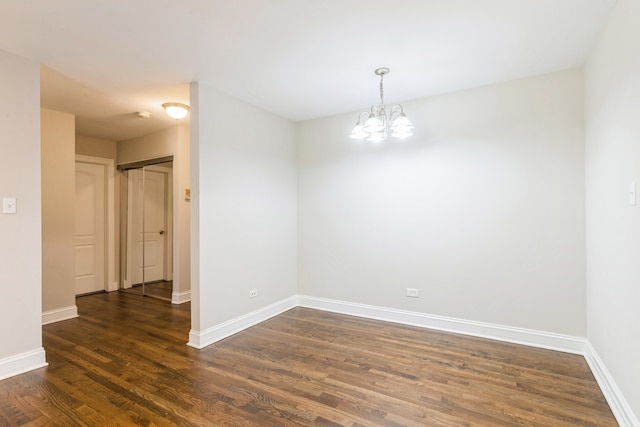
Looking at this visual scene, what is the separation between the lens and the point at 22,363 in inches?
102

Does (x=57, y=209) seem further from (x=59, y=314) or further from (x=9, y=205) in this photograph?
(x=9, y=205)

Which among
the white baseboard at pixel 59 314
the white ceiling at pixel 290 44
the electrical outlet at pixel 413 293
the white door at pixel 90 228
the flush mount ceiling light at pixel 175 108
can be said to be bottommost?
the white baseboard at pixel 59 314

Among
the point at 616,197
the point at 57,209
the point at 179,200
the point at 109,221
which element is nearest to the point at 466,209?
the point at 616,197

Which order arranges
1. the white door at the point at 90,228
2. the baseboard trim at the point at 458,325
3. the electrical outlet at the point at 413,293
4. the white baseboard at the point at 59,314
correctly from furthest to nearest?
1. the white door at the point at 90,228
2. the white baseboard at the point at 59,314
3. the electrical outlet at the point at 413,293
4. the baseboard trim at the point at 458,325

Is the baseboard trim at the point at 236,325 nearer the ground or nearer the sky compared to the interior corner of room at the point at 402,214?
nearer the ground

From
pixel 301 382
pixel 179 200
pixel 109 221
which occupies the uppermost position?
pixel 179 200

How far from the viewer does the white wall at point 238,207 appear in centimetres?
316

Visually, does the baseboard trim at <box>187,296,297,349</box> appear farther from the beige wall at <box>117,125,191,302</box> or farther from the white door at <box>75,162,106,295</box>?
the white door at <box>75,162,106,295</box>

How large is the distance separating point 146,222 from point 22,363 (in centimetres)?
307

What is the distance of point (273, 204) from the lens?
13.6 ft

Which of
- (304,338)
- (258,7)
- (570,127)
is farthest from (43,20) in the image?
(570,127)

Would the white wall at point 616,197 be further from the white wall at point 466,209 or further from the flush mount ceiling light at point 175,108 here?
the flush mount ceiling light at point 175,108

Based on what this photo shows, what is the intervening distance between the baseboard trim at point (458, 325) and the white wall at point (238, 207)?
2.29 ft

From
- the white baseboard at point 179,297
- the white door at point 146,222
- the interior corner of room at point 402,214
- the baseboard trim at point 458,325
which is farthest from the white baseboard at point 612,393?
the white door at point 146,222
